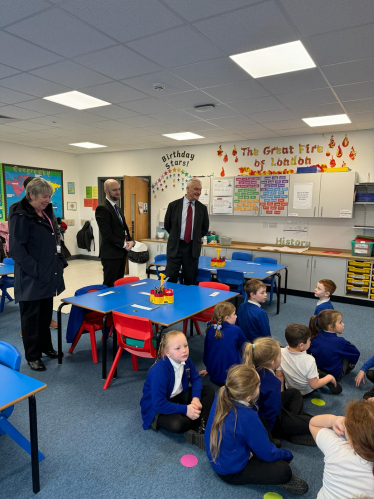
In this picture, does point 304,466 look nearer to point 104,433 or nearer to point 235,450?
point 235,450

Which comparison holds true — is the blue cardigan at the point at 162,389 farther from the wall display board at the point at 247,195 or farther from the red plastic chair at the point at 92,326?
the wall display board at the point at 247,195

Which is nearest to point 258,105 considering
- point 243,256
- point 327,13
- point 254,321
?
point 327,13

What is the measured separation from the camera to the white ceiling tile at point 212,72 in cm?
306

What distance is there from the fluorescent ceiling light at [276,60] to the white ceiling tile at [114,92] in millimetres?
1355

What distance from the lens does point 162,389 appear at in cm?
203

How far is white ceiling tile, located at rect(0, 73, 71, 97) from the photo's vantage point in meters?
3.53

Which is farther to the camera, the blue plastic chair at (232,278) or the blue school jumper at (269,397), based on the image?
the blue plastic chair at (232,278)

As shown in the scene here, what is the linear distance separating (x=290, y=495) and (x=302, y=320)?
9.73ft

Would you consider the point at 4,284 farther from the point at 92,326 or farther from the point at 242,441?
the point at 242,441

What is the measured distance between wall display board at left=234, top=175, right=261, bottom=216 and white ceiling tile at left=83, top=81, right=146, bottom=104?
2.87 metres

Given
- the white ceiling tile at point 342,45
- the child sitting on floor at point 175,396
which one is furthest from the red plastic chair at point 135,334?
the white ceiling tile at point 342,45

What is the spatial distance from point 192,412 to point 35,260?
5.73 feet

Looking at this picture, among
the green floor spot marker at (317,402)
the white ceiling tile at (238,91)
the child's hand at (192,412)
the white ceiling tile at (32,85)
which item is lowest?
the green floor spot marker at (317,402)

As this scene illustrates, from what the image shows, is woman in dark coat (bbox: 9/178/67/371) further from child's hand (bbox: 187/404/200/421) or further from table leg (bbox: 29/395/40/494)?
child's hand (bbox: 187/404/200/421)
